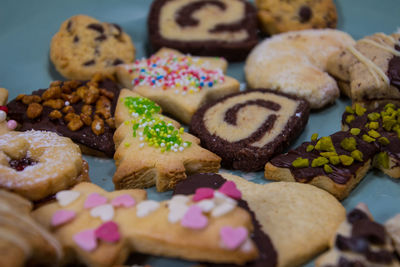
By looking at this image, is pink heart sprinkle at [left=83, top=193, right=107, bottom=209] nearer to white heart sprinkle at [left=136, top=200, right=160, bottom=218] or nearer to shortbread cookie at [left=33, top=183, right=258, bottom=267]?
shortbread cookie at [left=33, top=183, right=258, bottom=267]

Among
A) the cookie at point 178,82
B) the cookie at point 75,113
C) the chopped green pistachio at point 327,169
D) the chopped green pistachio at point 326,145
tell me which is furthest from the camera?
the cookie at point 178,82

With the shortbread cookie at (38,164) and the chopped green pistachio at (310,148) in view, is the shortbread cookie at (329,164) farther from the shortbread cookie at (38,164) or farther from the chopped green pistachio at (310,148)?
the shortbread cookie at (38,164)

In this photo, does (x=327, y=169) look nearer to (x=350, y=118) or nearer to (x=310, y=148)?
Answer: (x=310, y=148)

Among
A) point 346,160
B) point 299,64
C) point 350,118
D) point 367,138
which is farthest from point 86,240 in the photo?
point 299,64

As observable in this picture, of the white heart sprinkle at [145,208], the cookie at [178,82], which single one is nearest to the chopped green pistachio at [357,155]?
the cookie at [178,82]

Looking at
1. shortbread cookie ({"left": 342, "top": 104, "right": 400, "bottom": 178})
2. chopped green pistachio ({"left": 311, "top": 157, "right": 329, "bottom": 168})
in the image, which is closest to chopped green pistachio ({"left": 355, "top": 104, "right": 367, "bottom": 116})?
shortbread cookie ({"left": 342, "top": 104, "right": 400, "bottom": 178})

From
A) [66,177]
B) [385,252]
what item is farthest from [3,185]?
[385,252]
